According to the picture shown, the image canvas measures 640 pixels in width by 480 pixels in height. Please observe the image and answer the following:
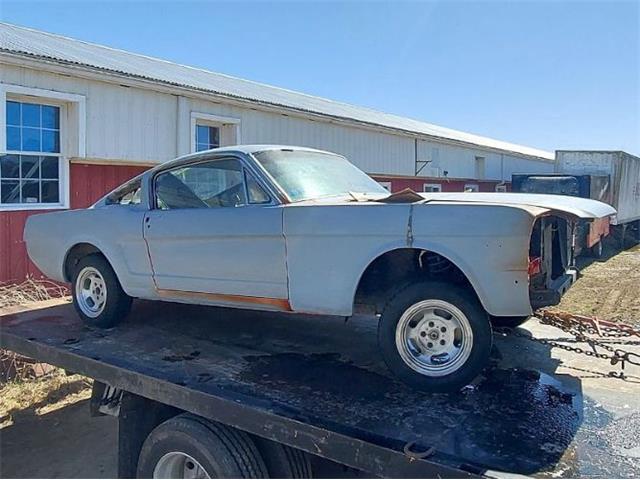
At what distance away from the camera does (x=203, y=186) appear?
406cm

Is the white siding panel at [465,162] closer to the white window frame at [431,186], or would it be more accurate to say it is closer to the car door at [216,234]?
the white window frame at [431,186]

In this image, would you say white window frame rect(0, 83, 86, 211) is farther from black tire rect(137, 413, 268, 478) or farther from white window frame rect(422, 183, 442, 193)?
white window frame rect(422, 183, 442, 193)

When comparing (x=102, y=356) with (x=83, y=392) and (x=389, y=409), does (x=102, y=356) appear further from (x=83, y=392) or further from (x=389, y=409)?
(x=83, y=392)

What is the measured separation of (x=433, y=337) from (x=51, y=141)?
756 cm

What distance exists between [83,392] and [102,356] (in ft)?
9.34

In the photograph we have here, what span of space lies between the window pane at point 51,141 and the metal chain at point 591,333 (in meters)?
7.40

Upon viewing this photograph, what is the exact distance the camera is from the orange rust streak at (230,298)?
11.5ft

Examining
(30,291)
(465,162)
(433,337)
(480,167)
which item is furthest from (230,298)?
(480,167)

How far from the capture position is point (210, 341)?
13.2 feet

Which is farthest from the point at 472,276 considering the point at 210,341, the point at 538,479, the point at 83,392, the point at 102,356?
the point at 83,392

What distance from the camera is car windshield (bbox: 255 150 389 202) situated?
3781 millimetres

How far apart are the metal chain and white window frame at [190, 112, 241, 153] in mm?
7611

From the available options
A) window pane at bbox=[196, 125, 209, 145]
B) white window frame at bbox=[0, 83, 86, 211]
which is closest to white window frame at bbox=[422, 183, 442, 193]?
window pane at bbox=[196, 125, 209, 145]

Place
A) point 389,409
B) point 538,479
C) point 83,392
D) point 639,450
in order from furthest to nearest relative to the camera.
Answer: point 83,392 → point 389,409 → point 639,450 → point 538,479
